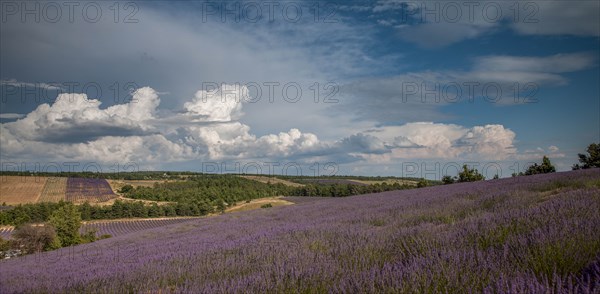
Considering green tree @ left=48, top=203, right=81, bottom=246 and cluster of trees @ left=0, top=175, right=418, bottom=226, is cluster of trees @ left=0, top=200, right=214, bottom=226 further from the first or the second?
green tree @ left=48, top=203, right=81, bottom=246

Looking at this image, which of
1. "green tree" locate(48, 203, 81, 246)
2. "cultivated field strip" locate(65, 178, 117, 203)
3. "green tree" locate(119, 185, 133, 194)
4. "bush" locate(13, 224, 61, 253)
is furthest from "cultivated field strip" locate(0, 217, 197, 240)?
"green tree" locate(119, 185, 133, 194)

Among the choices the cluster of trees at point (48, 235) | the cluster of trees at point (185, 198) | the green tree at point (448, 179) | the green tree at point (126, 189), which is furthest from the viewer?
the green tree at point (126, 189)

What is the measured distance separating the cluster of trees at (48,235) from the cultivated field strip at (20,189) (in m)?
50.9

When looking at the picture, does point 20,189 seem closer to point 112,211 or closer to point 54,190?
point 54,190

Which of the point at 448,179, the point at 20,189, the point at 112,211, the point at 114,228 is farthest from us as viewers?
the point at 20,189

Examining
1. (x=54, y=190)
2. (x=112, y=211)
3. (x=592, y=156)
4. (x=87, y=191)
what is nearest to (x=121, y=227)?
(x=112, y=211)

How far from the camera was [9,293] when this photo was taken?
3.64 meters

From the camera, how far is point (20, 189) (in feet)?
297

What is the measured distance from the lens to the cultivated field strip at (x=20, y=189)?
83188 millimetres

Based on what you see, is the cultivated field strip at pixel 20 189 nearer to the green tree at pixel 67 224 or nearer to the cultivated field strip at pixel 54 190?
the cultivated field strip at pixel 54 190

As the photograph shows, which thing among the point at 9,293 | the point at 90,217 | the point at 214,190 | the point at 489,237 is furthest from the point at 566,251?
the point at 214,190

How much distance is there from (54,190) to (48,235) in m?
67.8

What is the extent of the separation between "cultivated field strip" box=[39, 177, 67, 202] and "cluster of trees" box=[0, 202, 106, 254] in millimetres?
48069

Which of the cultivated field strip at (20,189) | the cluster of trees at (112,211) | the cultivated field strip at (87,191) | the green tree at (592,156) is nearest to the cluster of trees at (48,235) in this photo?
the cluster of trees at (112,211)
